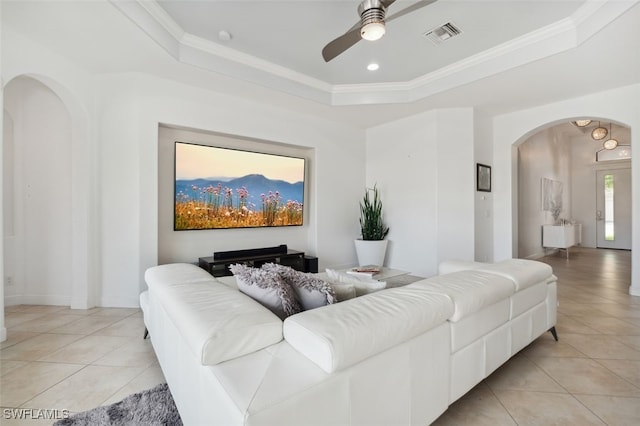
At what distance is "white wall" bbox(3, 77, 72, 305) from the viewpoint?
3.29 m

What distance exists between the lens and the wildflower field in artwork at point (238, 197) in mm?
3686

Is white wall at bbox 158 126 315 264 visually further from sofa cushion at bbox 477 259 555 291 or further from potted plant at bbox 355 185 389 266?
sofa cushion at bbox 477 259 555 291

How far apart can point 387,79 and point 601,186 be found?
308 inches

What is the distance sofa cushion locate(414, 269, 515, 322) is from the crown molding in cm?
242

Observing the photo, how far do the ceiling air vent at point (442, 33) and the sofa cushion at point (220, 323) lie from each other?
299 centimetres

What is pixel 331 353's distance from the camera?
2.98 feet

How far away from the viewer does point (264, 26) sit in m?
2.79

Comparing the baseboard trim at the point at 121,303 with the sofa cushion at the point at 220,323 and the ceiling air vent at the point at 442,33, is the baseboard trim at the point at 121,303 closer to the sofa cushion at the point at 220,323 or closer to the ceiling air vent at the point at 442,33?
the sofa cushion at the point at 220,323

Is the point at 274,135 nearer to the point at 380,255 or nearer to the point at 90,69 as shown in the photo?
the point at 90,69

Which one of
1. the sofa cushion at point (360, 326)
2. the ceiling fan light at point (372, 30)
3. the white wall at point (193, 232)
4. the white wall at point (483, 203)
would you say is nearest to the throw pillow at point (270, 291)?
the sofa cushion at point (360, 326)

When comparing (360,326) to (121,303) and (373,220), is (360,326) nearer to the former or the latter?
(121,303)

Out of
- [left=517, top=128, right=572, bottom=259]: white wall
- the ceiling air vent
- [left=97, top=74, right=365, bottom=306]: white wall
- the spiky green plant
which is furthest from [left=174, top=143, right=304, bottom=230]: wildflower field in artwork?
[left=517, top=128, right=572, bottom=259]: white wall

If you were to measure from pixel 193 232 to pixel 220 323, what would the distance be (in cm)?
312

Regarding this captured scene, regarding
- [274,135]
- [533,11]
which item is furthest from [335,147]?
[533,11]
